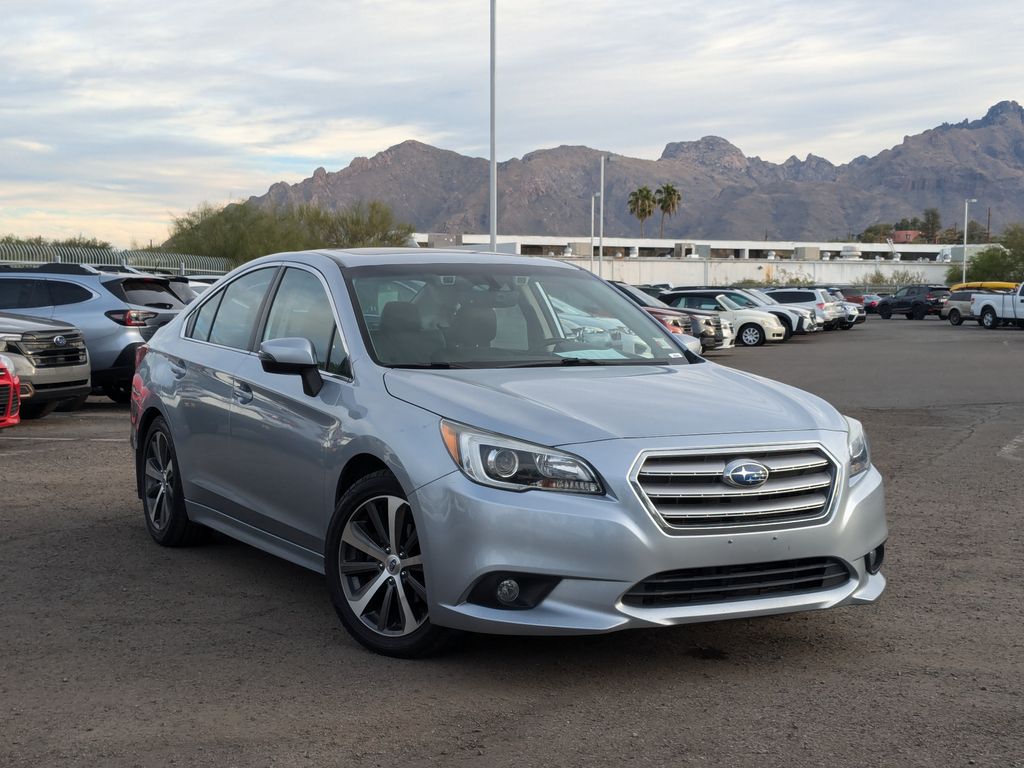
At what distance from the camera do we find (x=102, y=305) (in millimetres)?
15703

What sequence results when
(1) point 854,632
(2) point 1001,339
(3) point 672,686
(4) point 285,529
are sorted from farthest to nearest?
(2) point 1001,339
(4) point 285,529
(1) point 854,632
(3) point 672,686

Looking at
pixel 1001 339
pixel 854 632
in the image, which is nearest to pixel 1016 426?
pixel 854 632

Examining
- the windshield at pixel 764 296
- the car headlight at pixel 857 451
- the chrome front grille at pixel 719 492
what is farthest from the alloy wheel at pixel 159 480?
the windshield at pixel 764 296

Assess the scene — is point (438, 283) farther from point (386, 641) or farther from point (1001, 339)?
point (1001, 339)

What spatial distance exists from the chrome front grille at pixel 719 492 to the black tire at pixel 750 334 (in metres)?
32.7

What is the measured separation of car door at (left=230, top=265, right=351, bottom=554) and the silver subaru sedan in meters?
0.01

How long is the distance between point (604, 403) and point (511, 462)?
0.52m

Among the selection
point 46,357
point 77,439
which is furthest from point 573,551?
point 46,357

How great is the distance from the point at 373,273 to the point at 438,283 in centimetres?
31

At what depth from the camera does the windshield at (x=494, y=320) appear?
18.6 ft

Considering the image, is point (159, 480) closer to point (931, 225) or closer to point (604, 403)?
point (604, 403)

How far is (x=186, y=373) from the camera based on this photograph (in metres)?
6.94

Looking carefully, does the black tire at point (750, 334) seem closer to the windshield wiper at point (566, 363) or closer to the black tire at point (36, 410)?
the black tire at point (36, 410)

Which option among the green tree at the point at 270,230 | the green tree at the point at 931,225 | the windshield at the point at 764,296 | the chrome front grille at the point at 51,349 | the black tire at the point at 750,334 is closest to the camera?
the chrome front grille at the point at 51,349
